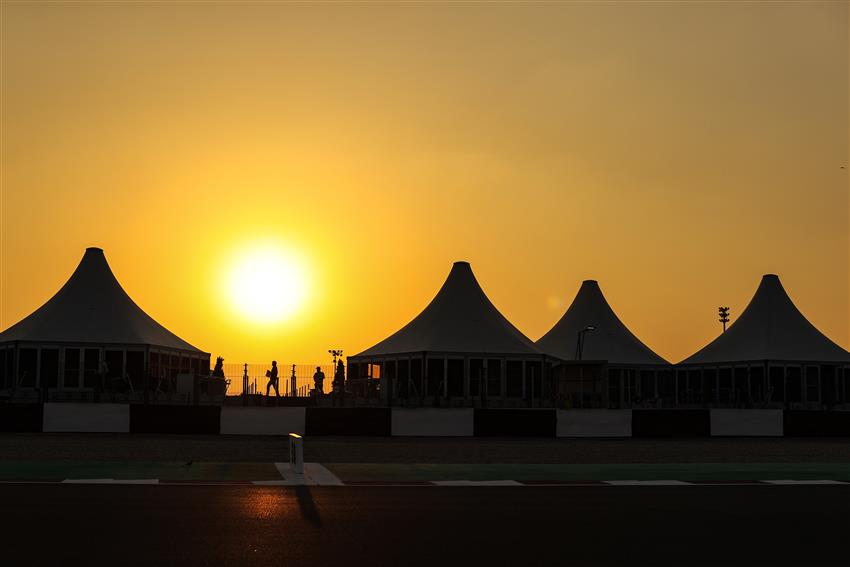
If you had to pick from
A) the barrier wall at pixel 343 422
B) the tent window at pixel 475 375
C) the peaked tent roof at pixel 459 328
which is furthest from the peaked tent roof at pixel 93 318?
the barrier wall at pixel 343 422

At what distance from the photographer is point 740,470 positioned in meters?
21.6

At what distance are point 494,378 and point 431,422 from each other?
2003 cm

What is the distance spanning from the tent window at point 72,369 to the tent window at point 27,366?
1.31 metres

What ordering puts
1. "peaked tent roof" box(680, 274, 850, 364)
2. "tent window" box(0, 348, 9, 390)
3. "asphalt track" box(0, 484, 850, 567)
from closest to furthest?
"asphalt track" box(0, 484, 850, 567) < "tent window" box(0, 348, 9, 390) < "peaked tent roof" box(680, 274, 850, 364)

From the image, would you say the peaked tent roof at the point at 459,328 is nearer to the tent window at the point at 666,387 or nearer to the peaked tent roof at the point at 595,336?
the peaked tent roof at the point at 595,336

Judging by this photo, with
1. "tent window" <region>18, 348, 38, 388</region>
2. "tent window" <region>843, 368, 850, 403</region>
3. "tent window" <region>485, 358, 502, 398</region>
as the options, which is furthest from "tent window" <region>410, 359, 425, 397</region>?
"tent window" <region>843, 368, 850, 403</region>

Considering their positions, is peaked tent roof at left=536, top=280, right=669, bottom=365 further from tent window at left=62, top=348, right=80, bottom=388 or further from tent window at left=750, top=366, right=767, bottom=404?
tent window at left=62, top=348, right=80, bottom=388

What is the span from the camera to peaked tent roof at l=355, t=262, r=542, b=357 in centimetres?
5444

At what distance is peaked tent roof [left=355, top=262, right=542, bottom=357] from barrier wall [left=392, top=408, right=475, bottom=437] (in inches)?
741

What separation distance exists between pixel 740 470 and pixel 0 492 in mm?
13246

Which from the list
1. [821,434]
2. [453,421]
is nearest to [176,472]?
[453,421]

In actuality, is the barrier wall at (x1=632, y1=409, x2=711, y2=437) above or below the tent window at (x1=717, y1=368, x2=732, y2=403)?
below

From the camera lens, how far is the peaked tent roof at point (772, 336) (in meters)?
61.3

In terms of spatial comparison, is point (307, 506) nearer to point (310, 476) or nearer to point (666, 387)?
point (310, 476)
